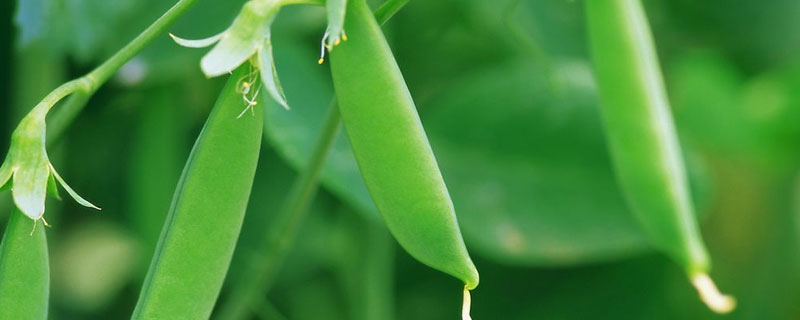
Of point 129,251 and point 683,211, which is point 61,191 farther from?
point 683,211

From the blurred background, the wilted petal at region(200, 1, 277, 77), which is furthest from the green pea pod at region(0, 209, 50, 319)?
the blurred background

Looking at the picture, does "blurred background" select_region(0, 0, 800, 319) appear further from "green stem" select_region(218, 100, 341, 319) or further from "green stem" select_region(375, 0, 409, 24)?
"green stem" select_region(375, 0, 409, 24)

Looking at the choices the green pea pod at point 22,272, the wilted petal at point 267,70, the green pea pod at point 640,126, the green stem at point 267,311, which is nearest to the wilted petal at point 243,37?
the wilted petal at point 267,70

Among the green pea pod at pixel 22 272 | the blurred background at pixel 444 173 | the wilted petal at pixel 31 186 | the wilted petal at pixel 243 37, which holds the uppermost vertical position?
the wilted petal at pixel 243 37

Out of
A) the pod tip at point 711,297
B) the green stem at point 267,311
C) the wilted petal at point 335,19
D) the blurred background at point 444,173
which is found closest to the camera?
the wilted petal at point 335,19

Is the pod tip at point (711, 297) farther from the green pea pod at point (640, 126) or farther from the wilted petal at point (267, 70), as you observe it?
the wilted petal at point (267, 70)

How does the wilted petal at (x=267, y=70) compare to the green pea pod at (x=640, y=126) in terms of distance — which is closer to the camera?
the wilted petal at (x=267, y=70)
